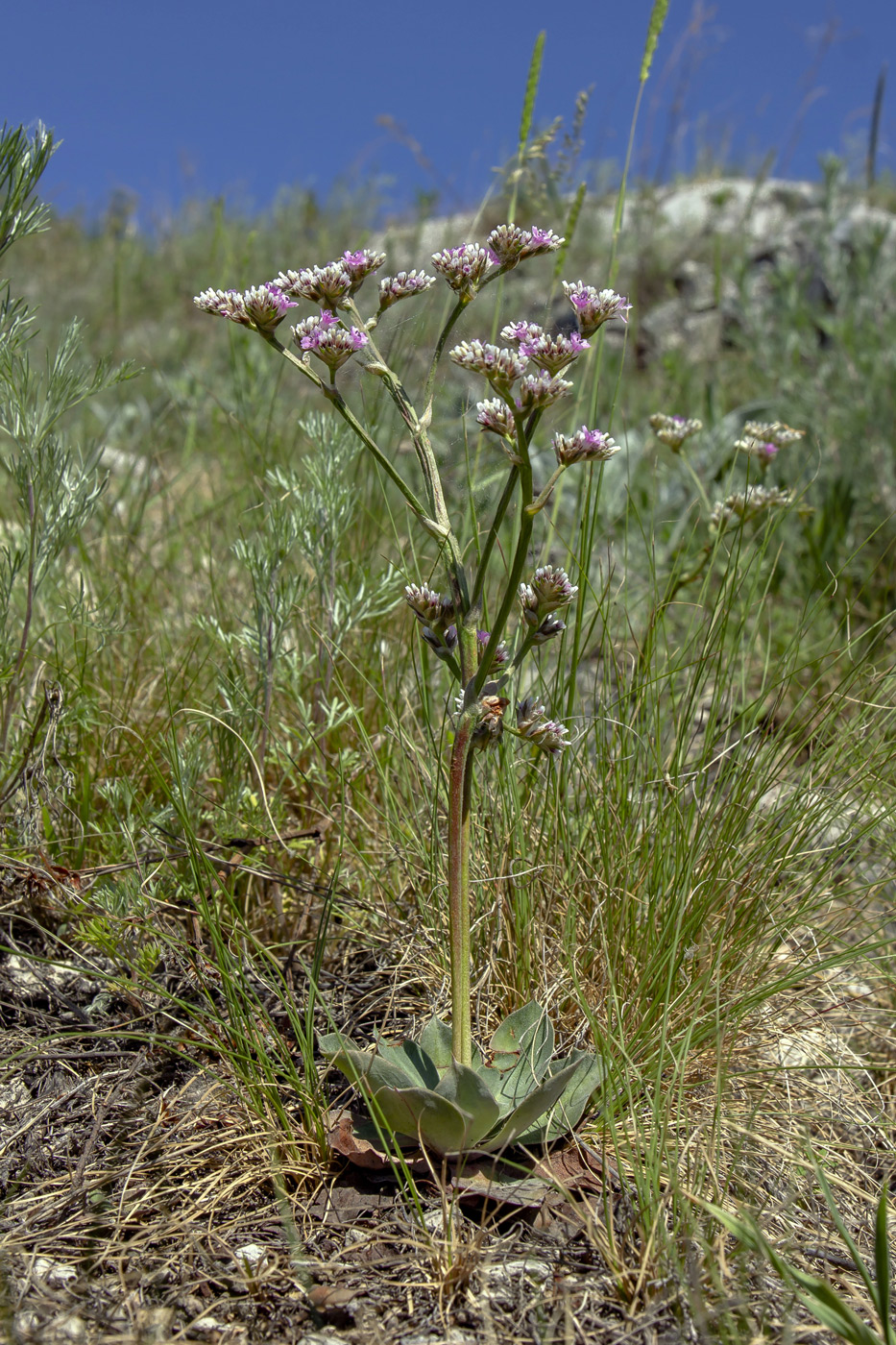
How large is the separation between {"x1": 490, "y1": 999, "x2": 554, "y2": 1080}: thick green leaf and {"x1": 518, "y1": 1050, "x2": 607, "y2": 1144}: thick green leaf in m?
0.04

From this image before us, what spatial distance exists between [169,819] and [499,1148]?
0.93 m

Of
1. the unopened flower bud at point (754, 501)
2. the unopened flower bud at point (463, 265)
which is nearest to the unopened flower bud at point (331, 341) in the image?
the unopened flower bud at point (463, 265)

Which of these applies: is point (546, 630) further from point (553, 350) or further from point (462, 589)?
point (553, 350)

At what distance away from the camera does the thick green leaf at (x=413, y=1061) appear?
1421 millimetres

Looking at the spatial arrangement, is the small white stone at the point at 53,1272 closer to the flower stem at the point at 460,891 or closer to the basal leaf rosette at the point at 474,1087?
the basal leaf rosette at the point at 474,1087

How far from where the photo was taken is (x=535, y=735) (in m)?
1.33

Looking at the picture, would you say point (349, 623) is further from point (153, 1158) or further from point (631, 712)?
point (153, 1158)

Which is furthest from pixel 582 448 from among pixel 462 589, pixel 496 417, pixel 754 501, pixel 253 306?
pixel 754 501

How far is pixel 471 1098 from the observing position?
50.9 inches

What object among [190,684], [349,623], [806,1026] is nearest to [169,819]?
[190,684]

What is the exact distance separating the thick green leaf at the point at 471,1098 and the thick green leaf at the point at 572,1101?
0.33 ft

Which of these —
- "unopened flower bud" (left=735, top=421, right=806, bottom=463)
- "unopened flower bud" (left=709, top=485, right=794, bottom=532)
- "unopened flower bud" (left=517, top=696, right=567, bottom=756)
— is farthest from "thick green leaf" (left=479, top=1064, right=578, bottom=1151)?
"unopened flower bud" (left=735, top=421, right=806, bottom=463)

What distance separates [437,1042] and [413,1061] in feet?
0.15

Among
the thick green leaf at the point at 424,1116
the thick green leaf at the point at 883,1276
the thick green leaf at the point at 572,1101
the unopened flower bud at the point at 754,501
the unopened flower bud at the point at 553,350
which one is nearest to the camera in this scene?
the thick green leaf at the point at 883,1276
